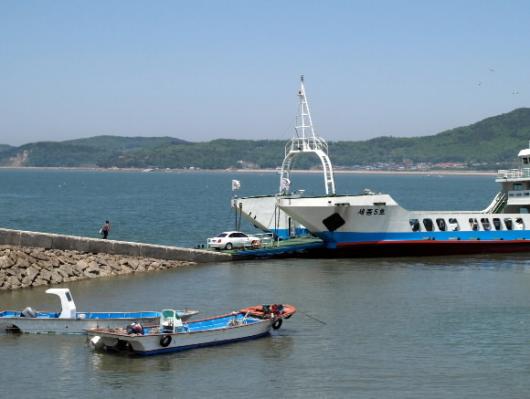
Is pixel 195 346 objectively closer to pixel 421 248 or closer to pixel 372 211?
pixel 372 211

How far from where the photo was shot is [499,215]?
5528 centimetres

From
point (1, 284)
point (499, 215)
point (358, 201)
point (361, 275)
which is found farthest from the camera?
point (499, 215)

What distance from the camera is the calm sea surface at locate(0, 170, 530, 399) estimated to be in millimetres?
25719

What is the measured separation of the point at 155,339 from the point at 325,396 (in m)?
6.34

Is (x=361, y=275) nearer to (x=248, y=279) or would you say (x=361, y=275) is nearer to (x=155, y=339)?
(x=248, y=279)

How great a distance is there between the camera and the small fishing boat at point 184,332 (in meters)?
28.4

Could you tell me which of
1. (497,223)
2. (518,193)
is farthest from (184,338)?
(518,193)

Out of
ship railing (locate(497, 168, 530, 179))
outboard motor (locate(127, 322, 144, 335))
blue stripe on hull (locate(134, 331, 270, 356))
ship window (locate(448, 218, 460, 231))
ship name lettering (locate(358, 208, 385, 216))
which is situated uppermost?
ship railing (locate(497, 168, 530, 179))

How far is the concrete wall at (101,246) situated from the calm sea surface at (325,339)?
163 cm

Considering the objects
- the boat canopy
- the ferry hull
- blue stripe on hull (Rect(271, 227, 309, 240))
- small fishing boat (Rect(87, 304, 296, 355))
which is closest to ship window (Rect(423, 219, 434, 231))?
the ferry hull

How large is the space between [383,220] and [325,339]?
72.4 feet

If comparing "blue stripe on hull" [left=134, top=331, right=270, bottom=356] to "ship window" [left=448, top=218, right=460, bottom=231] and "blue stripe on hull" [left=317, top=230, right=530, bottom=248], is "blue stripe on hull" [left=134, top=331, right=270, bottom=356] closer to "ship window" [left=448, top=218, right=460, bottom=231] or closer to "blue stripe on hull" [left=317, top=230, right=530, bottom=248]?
"blue stripe on hull" [left=317, top=230, right=530, bottom=248]

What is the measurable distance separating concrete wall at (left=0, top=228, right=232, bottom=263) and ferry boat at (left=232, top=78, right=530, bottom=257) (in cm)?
559

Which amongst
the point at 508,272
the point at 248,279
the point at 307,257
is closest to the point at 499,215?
the point at 508,272
